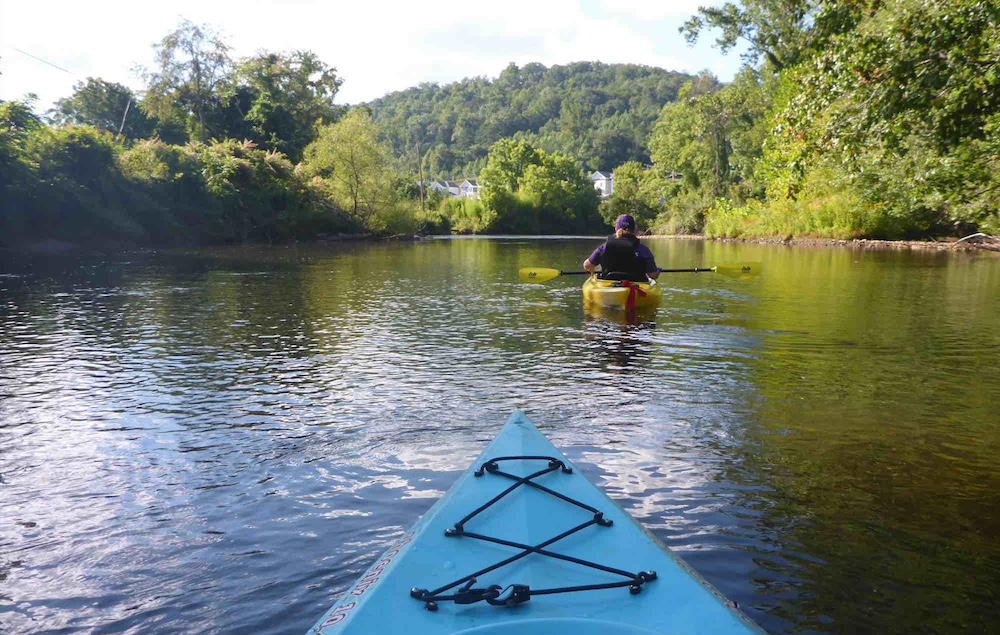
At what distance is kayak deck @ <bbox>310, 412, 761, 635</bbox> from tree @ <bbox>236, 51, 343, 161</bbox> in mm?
55922

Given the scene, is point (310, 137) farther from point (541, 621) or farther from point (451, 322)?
point (541, 621)

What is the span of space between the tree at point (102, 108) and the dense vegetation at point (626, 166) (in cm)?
13

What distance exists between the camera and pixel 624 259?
12.8 m

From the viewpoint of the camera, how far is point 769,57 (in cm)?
4262

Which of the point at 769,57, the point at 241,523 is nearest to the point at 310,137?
the point at 769,57

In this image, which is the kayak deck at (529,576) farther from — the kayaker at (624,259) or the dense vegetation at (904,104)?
the kayaker at (624,259)

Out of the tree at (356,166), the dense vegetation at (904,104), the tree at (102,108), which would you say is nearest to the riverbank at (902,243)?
the dense vegetation at (904,104)

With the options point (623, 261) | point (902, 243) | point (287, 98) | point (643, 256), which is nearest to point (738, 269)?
point (643, 256)

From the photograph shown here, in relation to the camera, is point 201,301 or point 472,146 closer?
point 201,301

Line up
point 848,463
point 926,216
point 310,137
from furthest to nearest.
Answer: point 310,137, point 926,216, point 848,463

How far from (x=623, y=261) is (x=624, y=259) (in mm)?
52

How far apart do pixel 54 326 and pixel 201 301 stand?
3.64m

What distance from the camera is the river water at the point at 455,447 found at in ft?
13.4

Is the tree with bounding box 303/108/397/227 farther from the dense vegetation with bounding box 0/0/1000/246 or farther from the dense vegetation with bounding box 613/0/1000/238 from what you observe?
the dense vegetation with bounding box 613/0/1000/238
